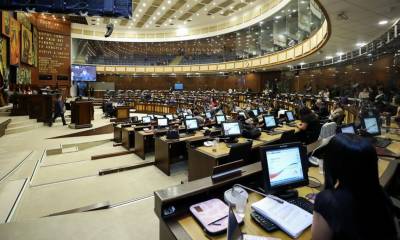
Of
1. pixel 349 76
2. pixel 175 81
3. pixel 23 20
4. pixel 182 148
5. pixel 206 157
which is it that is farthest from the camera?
pixel 175 81

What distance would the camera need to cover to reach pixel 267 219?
1567mm

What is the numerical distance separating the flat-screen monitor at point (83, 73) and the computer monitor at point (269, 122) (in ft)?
68.1

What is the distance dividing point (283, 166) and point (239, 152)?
166 cm

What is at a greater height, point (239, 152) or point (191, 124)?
point (191, 124)

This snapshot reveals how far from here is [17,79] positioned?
41.4 ft

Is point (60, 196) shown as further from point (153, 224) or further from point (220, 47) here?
point (220, 47)

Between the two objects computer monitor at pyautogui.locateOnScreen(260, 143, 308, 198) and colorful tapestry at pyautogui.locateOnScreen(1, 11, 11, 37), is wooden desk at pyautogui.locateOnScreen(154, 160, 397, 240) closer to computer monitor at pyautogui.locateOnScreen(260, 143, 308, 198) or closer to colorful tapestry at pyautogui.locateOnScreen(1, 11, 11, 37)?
computer monitor at pyautogui.locateOnScreen(260, 143, 308, 198)

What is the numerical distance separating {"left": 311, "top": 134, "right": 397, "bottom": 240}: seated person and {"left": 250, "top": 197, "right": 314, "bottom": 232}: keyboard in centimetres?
37

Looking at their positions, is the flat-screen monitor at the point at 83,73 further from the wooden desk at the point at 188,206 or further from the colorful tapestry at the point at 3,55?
the wooden desk at the point at 188,206

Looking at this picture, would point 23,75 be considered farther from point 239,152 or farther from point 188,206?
point 188,206

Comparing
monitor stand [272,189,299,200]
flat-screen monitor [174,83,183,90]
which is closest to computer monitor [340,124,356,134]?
monitor stand [272,189,299,200]

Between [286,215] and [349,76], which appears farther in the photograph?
[349,76]

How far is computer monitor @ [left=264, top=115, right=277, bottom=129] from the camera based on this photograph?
19.3 ft

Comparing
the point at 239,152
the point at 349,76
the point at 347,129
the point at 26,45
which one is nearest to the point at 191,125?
the point at 239,152
